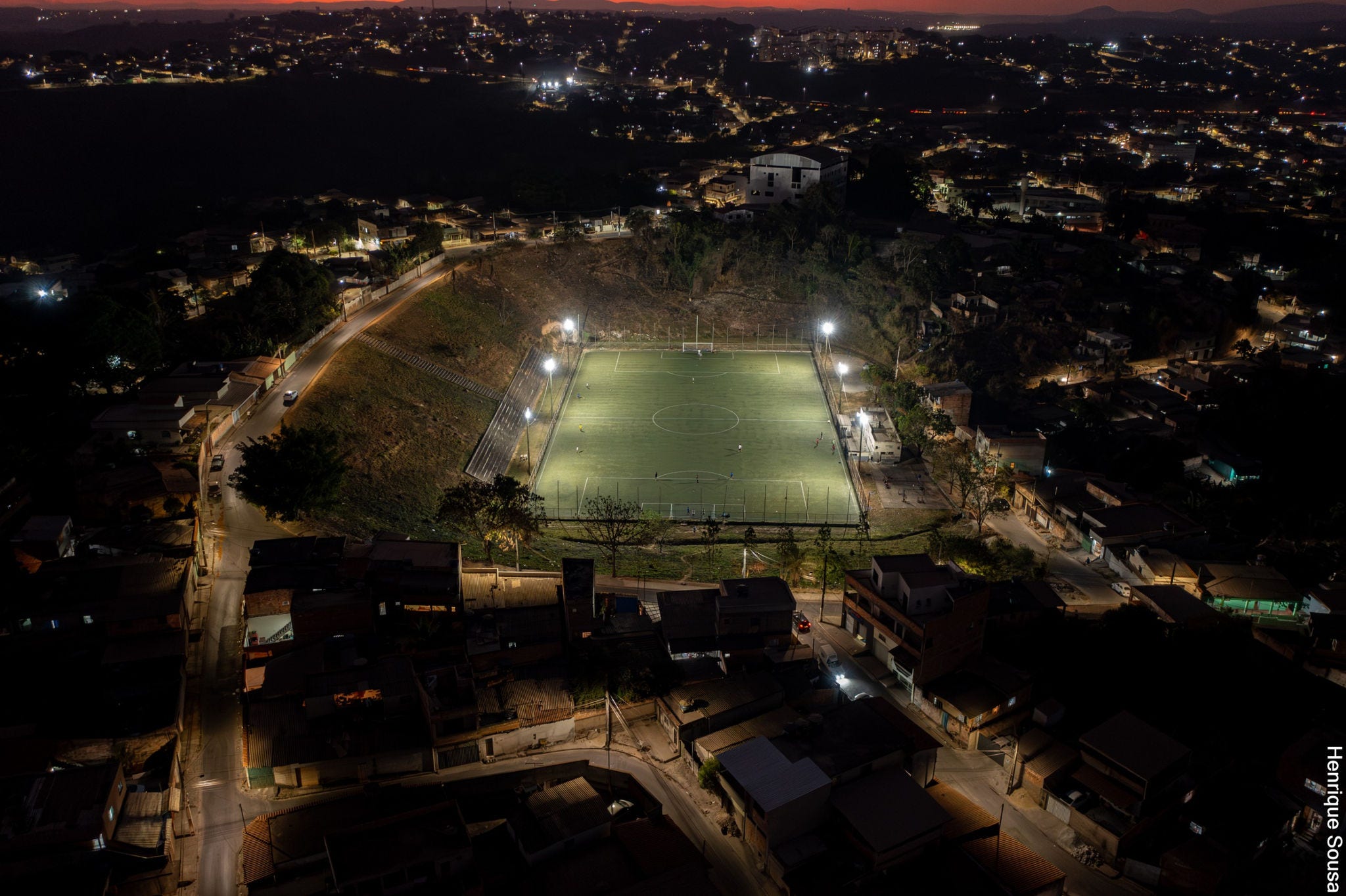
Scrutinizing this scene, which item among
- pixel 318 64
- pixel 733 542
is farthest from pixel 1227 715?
pixel 318 64

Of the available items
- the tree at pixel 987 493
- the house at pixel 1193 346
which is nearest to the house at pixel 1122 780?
the tree at pixel 987 493

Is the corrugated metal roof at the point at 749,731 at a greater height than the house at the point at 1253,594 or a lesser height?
greater

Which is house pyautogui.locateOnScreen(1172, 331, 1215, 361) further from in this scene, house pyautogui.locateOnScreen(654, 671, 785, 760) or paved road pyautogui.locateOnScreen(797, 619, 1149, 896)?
house pyautogui.locateOnScreen(654, 671, 785, 760)

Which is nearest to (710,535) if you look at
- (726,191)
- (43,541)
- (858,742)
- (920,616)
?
(920,616)

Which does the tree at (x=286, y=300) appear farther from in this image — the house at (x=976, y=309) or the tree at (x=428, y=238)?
the house at (x=976, y=309)

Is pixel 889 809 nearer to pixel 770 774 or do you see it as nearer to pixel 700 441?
pixel 770 774

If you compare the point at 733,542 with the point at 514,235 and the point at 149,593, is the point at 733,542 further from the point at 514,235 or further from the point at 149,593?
the point at 514,235

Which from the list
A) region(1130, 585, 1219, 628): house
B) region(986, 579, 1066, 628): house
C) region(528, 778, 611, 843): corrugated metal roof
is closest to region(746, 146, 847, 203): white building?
region(1130, 585, 1219, 628): house
